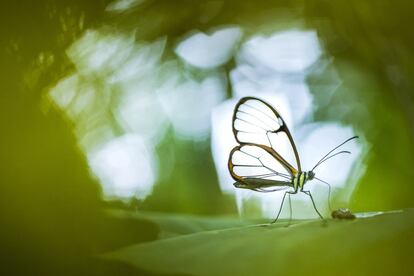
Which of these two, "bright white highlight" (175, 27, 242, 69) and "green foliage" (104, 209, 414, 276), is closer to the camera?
"green foliage" (104, 209, 414, 276)

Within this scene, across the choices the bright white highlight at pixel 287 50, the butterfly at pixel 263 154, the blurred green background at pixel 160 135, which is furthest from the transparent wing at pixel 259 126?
the bright white highlight at pixel 287 50

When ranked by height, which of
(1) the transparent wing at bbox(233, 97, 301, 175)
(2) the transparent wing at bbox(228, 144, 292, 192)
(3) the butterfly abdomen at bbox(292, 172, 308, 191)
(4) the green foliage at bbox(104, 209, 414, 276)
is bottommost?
(4) the green foliage at bbox(104, 209, 414, 276)

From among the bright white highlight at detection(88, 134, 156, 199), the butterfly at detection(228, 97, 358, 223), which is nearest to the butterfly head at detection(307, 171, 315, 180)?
the butterfly at detection(228, 97, 358, 223)

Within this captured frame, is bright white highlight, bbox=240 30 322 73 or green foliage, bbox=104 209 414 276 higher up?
bright white highlight, bbox=240 30 322 73

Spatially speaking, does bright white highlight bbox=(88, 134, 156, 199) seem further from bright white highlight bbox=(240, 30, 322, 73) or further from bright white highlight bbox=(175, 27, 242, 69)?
bright white highlight bbox=(240, 30, 322, 73)

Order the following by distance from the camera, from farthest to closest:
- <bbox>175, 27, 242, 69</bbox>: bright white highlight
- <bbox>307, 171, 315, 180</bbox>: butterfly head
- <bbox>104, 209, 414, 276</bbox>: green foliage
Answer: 1. <bbox>175, 27, 242, 69</bbox>: bright white highlight
2. <bbox>307, 171, 315, 180</bbox>: butterfly head
3. <bbox>104, 209, 414, 276</bbox>: green foliage

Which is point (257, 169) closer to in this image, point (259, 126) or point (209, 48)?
point (259, 126)

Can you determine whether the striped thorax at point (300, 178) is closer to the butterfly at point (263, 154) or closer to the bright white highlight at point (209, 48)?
the butterfly at point (263, 154)
